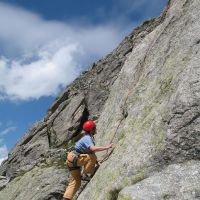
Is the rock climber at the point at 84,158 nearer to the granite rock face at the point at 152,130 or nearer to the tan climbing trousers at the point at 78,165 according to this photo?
the tan climbing trousers at the point at 78,165

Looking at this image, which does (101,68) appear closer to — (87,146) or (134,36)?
(134,36)

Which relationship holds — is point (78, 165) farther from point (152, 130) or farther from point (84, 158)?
point (152, 130)

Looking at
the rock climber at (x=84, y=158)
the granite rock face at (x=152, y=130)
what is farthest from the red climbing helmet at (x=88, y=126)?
the granite rock face at (x=152, y=130)

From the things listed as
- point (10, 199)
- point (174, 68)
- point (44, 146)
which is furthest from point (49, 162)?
point (174, 68)

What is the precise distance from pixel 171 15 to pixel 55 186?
14672mm

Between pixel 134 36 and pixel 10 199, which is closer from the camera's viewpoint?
pixel 10 199

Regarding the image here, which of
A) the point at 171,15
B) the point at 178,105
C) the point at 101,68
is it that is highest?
the point at 101,68

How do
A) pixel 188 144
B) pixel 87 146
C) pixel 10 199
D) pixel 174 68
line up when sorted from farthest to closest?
1. pixel 10 199
2. pixel 87 146
3. pixel 174 68
4. pixel 188 144

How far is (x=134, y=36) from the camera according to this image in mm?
44594

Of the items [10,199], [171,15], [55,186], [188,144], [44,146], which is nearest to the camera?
[188,144]

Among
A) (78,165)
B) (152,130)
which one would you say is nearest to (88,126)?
(78,165)

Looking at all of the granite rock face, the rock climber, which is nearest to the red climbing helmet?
the rock climber

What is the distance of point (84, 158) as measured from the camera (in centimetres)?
2338

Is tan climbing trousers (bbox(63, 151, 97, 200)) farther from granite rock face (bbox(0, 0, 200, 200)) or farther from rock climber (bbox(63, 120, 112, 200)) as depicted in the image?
granite rock face (bbox(0, 0, 200, 200))
